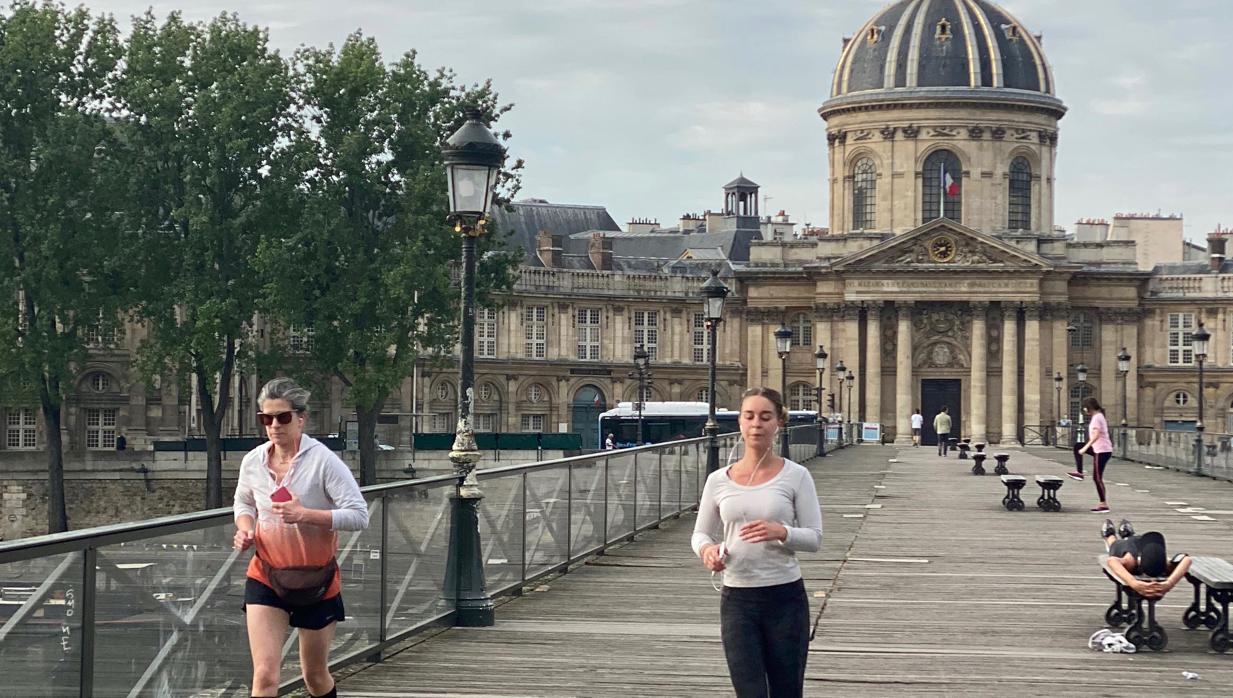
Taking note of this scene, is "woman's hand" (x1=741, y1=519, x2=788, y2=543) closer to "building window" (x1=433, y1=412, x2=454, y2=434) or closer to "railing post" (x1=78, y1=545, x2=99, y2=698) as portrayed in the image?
"railing post" (x1=78, y1=545, x2=99, y2=698)

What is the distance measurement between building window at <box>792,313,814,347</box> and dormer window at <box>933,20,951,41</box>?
1612cm

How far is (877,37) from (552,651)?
308ft

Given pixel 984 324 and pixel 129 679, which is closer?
pixel 129 679

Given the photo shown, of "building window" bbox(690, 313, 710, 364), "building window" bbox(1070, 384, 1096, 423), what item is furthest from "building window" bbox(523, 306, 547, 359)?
"building window" bbox(1070, 384, 1096, 423)

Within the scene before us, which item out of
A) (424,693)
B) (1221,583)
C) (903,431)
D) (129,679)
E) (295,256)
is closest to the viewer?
(129,679)

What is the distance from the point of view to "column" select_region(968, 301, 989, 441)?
332 feet

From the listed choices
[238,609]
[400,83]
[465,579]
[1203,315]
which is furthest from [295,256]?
[1203,315]

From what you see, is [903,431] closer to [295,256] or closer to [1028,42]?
[1028,42]

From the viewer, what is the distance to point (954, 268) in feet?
331

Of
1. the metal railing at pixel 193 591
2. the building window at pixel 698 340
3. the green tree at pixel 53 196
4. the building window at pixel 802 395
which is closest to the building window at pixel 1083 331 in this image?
the building window at pixel 802 395

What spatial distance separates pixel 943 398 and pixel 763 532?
312ft

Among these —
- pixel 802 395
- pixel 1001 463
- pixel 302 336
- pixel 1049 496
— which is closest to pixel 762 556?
pixel 1049 496

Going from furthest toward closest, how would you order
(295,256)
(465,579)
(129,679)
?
(295,256), (465,579), (129,679)

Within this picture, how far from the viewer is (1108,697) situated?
43.5ft
